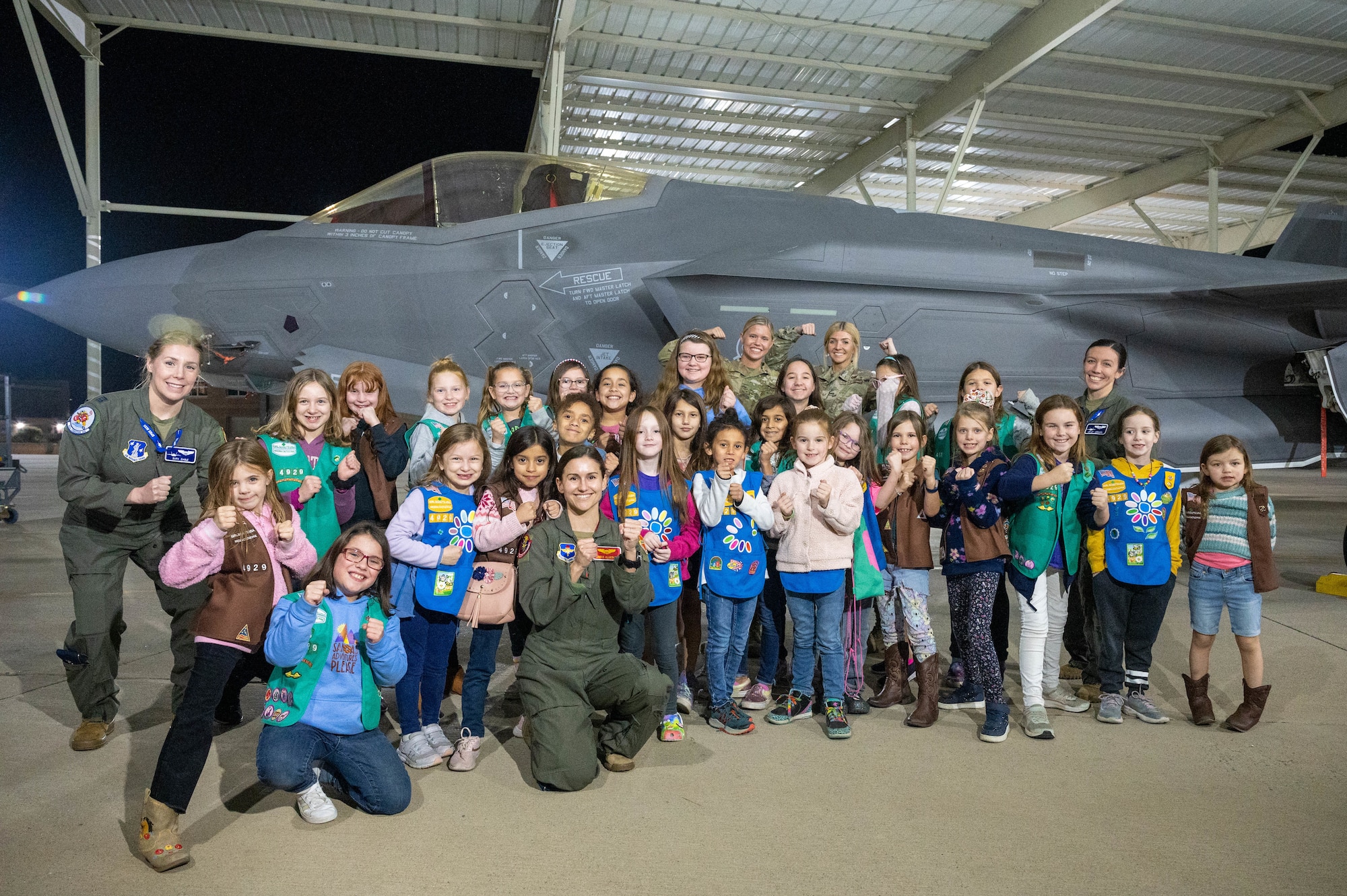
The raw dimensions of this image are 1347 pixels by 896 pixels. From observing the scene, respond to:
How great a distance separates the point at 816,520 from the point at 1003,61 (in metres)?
12.4

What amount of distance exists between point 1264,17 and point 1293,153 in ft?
24.8

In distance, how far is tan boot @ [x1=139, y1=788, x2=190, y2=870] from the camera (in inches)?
94.7

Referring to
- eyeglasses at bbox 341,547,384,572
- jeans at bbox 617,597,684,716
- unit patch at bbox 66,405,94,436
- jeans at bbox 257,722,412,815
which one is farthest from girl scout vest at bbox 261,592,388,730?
unit patch at bbox 66,405,94,436

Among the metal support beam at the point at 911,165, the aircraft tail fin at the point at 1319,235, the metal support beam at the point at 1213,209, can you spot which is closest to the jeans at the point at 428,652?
the aircraft tail fin at the point at 1319,235

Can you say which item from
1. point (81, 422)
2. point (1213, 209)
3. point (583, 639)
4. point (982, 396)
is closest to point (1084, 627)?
point (982, 396)

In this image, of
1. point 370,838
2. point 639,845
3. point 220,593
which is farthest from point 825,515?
point 220,593

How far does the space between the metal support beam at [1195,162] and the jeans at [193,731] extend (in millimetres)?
19202

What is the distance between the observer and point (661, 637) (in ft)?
11.9

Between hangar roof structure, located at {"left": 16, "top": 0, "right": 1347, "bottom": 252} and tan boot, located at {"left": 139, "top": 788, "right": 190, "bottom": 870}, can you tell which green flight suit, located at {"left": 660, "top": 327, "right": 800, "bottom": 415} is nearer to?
tan boot, located at {"left": 139, "top": 788, "right": 190, "bottom": 870}

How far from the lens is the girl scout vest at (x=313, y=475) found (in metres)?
3.57

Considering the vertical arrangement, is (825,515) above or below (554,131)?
below

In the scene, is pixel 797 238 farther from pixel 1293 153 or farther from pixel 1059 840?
pixel 1293 153

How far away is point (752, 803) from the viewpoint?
2.89 metres

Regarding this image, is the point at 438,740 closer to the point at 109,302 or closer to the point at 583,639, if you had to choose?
the point at 583,639
